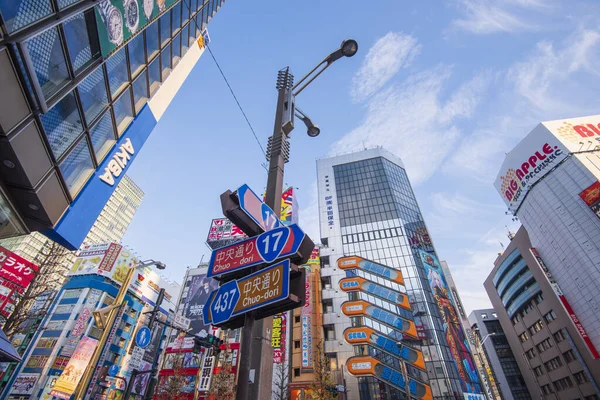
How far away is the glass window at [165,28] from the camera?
12073 mm

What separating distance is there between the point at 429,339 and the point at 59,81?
51265mm

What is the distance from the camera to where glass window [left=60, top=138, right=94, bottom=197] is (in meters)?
7.74

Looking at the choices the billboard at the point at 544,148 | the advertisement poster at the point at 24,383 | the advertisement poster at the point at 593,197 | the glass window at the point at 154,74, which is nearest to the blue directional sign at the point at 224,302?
the glass window at the point at 154,74

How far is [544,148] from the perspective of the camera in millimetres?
50656

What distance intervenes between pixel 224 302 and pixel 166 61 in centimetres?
1226

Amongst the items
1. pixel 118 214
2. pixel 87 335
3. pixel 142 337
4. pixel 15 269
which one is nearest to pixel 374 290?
pixel 142 337

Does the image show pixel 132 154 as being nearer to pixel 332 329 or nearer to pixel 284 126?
pixel 284 126

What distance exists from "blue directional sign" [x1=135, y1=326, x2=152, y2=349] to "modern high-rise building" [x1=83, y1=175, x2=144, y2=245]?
11096 centimetres

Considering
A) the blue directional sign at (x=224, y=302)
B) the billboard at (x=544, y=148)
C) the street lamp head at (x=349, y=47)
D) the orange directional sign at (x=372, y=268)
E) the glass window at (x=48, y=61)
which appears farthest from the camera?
the billboard at (x=544, y=148)

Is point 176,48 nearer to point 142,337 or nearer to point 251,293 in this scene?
point 142,337

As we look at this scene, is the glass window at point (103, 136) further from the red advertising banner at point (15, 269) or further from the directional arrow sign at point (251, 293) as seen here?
the red advertising banner at point (15, 269)

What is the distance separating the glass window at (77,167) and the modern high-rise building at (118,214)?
11691 centimetres

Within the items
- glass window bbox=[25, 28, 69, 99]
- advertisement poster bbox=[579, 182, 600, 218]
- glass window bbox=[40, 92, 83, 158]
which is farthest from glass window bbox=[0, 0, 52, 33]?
advertisement poster bbox=[579, 182, 600, 218]

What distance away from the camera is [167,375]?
130 ft
